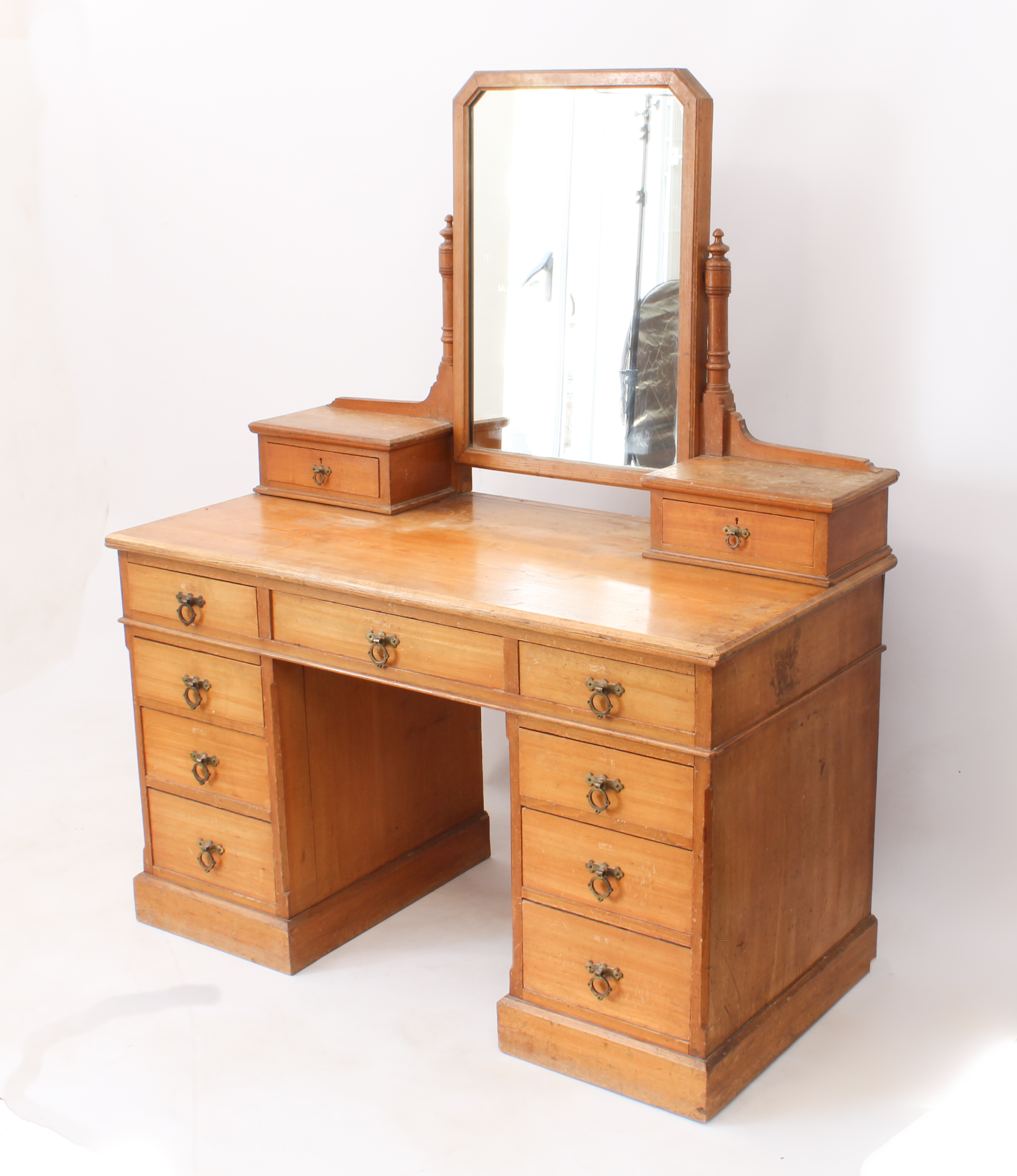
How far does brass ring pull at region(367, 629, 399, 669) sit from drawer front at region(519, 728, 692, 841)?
0.29m

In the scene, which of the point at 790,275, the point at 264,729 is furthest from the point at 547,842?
the point at 790,275

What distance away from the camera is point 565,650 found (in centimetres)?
227

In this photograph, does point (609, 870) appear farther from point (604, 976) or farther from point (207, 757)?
point (207, 757)

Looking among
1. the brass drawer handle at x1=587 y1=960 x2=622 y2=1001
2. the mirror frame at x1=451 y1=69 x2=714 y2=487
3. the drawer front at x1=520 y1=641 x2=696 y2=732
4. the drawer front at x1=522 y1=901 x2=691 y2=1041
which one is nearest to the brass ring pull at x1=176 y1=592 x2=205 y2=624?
the mirror frame at x1=451 y1=69 x2=714 y2=487

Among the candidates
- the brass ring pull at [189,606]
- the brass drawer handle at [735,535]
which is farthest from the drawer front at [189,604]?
the brass drawer handle at [735,535]

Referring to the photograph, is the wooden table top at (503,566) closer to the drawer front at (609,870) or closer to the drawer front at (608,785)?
the drawer front at (608,785)

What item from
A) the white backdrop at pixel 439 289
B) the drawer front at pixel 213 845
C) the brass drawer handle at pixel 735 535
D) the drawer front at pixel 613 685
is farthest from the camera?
the drawer front at pixel 213 845

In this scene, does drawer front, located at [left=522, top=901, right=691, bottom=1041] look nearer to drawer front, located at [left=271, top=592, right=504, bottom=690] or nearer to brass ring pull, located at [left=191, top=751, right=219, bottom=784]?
drawer front, located at [left=271, top=592, right=504, bottom=690]

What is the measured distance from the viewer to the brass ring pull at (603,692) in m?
2.24

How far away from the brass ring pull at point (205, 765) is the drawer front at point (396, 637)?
13.8 inches

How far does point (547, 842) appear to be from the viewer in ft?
7.92

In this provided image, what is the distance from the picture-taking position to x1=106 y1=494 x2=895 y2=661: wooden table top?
2248mm

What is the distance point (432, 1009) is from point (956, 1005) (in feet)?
3.22

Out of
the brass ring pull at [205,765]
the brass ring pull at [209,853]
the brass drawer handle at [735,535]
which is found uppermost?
the brass drawer handle at [735,535]
